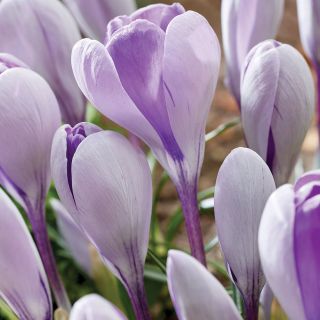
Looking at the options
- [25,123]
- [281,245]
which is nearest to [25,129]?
[25,123]

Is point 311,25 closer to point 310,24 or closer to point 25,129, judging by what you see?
point 310,24

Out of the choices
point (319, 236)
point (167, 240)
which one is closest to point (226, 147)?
point (167, 240)

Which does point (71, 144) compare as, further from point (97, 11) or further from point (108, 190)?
point (97, 11)

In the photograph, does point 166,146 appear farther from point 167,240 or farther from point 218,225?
point 167,240

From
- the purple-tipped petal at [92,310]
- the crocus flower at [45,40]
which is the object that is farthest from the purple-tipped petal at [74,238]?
the purple-tipped petal at [92,310]

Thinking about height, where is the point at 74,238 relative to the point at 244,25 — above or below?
below

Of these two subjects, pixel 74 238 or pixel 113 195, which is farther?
pixel 74 238
